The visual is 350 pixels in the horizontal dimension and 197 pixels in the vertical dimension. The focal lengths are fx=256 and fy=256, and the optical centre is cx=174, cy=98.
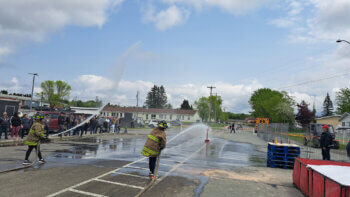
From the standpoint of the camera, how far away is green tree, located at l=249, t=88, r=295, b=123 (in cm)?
6412

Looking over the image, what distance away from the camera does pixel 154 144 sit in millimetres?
7285

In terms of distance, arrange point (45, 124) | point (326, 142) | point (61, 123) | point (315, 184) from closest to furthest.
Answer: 1. point (315, 184)
2. point (326, 142)
3. point (45, 124)
4. point (61, 123)

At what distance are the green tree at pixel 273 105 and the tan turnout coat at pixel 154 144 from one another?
6144 centimetres

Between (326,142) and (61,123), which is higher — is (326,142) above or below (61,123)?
above

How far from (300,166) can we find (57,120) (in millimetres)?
18894

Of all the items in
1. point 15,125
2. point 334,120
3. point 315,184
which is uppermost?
point 334,120

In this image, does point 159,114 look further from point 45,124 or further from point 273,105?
point 45,124

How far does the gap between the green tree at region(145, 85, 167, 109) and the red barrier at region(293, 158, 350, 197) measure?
118 m

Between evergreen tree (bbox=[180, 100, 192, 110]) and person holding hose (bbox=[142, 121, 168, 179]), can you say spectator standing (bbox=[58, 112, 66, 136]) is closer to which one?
person holding hose (bbox=[142, 121, 168, 179])

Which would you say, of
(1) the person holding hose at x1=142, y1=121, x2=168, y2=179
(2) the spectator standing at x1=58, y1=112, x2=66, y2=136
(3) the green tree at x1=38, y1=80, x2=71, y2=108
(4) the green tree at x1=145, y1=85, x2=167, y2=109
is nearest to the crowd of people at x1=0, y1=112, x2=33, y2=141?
(2) the spectator standing at x1=58, y1=112, x2=66, y2=136

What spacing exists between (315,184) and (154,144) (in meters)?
4.09

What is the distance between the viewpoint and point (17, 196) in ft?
17.5

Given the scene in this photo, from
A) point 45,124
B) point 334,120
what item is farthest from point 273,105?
point 45,124

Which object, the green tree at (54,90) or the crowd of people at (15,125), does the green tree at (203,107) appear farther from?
the crowd of people at (15,125)
